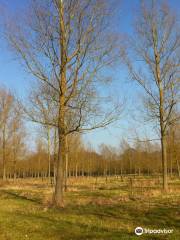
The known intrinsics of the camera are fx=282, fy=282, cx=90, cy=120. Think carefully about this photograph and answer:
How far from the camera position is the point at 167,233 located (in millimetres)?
6172

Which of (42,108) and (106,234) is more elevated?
(42,108)

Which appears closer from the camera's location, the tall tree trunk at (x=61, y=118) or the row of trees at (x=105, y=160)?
the tall tree trunk at (x=61, y=118)

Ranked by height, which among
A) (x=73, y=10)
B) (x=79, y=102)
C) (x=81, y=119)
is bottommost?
(x=81, y=119)

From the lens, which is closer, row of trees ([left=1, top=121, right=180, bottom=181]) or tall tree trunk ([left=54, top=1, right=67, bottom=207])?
tall tree trunk ([left=54, top=1, right=67, bottom=207])

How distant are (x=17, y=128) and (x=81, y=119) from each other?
914 inches

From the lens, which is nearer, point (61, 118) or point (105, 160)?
point (61, 118)

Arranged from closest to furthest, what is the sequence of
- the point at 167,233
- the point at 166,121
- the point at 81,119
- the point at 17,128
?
the point at 167,233, the point at 81,119, the point at 166,121, the point at 17,128

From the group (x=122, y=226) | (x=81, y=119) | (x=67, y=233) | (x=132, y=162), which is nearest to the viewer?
(x=67, y=233)

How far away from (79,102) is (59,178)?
333cm

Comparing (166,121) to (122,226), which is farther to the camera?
(166,121)

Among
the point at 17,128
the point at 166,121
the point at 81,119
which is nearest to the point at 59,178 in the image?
the point at 81,119

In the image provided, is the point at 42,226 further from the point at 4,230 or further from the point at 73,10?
the point at 73,10

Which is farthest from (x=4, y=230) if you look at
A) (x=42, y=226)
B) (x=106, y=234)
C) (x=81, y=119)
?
(x=81, y=119)

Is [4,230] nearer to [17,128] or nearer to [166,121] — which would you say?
[166,121]
